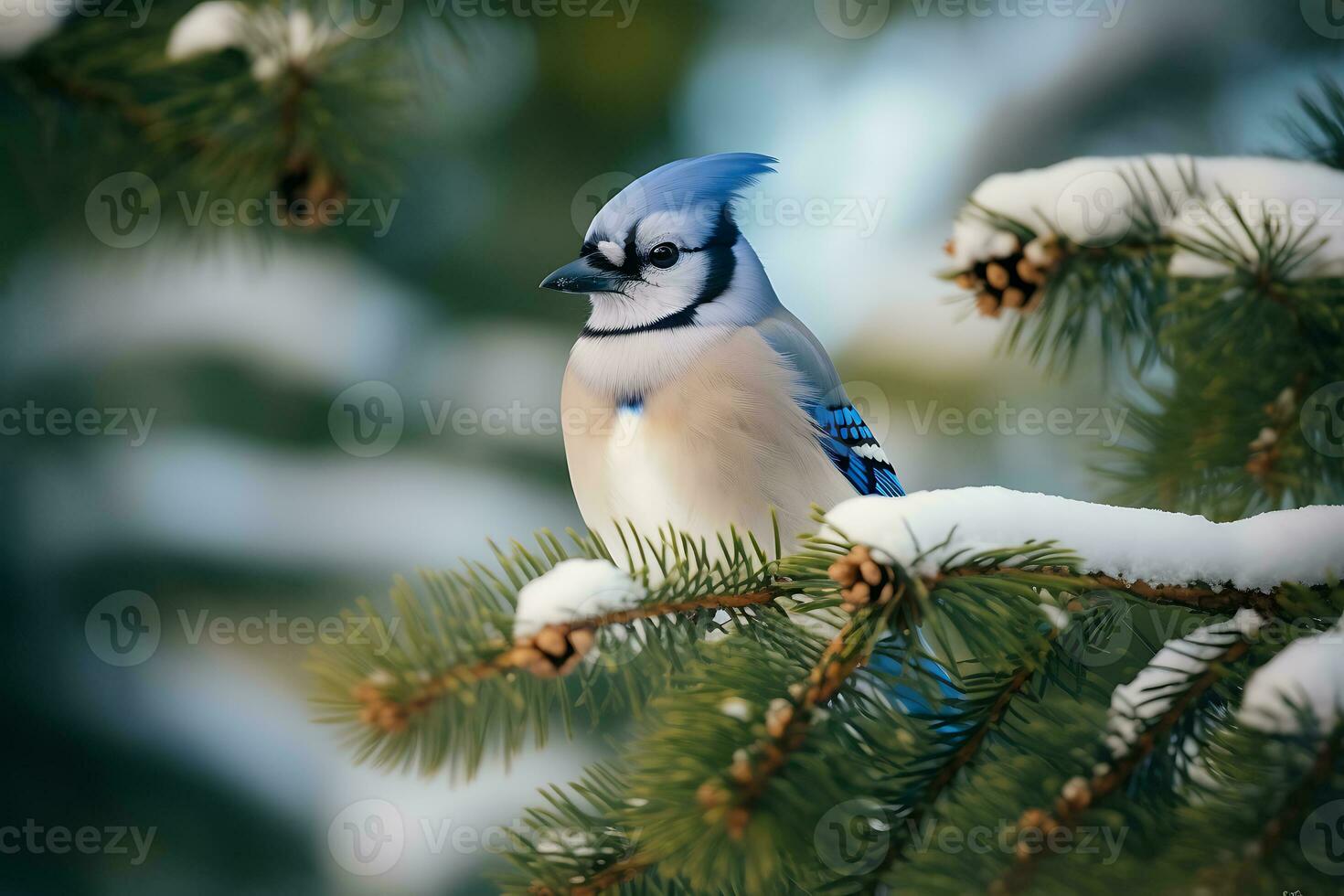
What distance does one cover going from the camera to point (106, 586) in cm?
288

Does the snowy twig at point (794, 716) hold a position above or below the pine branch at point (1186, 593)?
below

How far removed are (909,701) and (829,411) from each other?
2.49 ft

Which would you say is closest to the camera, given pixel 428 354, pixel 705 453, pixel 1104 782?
pixel 1104 782

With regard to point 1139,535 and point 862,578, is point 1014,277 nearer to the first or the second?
point 1139,535

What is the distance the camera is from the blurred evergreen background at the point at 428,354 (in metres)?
2.38

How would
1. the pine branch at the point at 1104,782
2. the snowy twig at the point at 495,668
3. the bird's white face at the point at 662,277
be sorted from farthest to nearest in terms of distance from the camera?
the bird's white face at the point at 662,277, the snowy twig at the point at 495,668, the pine branch at the point at 1104,782

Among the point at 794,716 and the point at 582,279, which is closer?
the point at 794,716

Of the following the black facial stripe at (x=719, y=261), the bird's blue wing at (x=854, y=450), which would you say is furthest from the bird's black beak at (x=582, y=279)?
the bird's blue wing at (x=854, y=450)

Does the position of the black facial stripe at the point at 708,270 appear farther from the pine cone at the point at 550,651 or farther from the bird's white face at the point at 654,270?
the pine cone at the point at 550,651

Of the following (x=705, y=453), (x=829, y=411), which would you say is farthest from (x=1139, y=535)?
(x=829, y=411)

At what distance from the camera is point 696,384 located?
1.52 meters

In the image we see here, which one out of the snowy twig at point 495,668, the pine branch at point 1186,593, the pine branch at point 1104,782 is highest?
the pine branch at point 1186,593

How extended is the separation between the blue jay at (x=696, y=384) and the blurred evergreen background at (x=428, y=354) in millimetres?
360

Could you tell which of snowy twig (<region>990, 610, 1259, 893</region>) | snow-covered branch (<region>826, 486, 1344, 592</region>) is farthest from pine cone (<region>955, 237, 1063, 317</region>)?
snowy twig (<region>990, 610, 1259, 893</region>)
